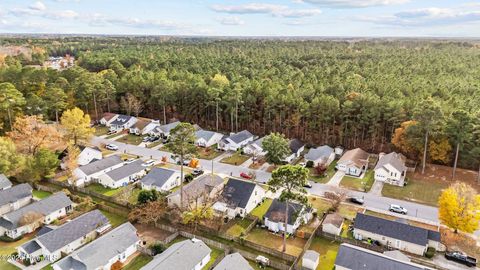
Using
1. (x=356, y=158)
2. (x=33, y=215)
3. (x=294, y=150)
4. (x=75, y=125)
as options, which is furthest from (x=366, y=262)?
(x=75, y=125)

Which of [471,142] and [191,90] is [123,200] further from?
[471,142]

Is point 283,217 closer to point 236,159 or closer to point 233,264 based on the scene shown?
point 233,264

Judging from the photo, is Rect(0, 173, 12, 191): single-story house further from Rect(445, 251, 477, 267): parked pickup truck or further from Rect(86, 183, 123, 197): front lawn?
Rect(445, 251, 477, 267): parked pickup truck

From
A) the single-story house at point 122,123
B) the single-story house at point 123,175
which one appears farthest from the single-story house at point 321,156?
the single-story house at point 122,123

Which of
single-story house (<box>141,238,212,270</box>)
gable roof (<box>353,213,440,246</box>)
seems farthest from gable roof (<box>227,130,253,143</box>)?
single-story house (<box>141,238,212,270</box>)

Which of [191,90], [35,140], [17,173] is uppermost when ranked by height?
[191,90]

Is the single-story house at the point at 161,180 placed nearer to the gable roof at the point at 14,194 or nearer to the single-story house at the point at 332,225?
the gable roof at the point at 14,194

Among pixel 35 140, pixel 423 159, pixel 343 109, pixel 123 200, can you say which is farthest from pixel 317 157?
pixel 35 140
